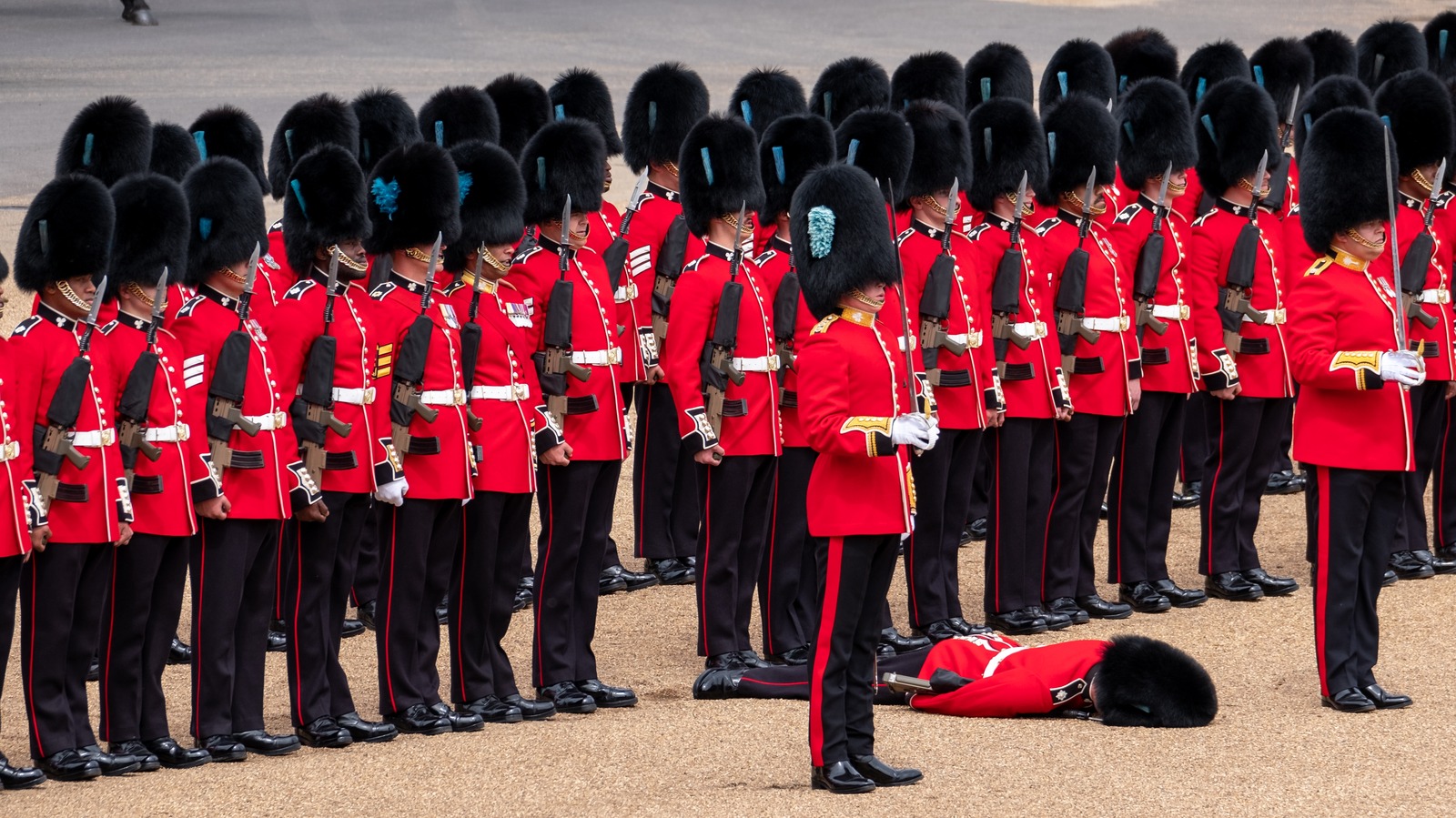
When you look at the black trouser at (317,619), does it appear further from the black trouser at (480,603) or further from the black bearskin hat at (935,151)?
the black bearskin hat at (935,151)

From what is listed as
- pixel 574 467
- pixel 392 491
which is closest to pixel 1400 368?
pixel 574 467

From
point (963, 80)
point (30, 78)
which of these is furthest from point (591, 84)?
point (30, 78)

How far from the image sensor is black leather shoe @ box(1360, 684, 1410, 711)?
591 cm

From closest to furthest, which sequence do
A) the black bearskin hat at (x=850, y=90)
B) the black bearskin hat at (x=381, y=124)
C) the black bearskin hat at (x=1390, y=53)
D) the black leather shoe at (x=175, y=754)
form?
the black leather shoe at (x=175, y=754), the black bearskin hat at (x=381, y=124), the black bearskin hat at (x=850, y=90), the black bearskin hat at (x=1390, y=53)

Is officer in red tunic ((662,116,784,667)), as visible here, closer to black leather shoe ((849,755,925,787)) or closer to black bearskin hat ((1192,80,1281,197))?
black leather shoe ((849,755,925,787))

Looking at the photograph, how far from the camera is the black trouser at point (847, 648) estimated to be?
16.9ft

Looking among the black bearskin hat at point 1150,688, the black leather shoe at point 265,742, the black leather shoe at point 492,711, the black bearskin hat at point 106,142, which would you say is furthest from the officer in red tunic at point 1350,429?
the black bearskin hat at point 106,142

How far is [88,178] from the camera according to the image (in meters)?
5.54

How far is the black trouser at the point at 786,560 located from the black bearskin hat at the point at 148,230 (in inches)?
73.7

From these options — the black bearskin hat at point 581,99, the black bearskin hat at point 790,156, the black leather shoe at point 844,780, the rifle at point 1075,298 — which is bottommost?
the black leather shoe at point 844,780

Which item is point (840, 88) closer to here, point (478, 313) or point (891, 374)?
point (478, 313)

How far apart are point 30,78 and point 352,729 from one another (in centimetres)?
1654

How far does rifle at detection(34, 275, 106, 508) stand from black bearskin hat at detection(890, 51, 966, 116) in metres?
4.53

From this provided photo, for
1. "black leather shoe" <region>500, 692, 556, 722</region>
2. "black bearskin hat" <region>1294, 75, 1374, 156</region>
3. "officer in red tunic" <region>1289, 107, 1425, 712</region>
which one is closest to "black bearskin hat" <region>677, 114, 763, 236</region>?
"black leather shoe" <region>500, 692, 556, 722</region>
